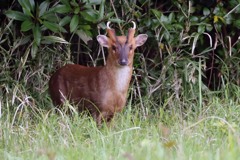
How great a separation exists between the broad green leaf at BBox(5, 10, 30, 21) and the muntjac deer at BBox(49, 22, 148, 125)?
0.72m

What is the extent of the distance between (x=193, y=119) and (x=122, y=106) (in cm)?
83

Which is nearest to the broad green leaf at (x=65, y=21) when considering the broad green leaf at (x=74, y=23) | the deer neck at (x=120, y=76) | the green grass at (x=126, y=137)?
the broad green leaf at (x=74, y=23)

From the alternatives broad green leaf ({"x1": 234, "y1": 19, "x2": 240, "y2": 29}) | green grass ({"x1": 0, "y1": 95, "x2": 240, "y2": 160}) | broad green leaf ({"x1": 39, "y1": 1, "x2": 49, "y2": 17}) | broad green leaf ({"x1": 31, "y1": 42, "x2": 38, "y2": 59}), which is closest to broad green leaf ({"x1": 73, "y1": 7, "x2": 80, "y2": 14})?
broad green leaf ({"x1": 39, "y1": 1, "x2": 49, "y2": 17})

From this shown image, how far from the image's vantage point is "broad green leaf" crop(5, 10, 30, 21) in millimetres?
7988

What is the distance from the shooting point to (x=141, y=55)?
911cm

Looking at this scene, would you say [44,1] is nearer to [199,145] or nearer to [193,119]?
[193,119]

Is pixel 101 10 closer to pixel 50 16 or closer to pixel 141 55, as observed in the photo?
pixel 50 16

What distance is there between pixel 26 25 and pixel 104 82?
952 millimetres

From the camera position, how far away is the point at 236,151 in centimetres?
494

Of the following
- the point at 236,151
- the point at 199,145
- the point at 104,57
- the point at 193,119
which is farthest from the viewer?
the point at 104,57

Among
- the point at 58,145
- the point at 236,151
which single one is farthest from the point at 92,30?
the point at 236,151

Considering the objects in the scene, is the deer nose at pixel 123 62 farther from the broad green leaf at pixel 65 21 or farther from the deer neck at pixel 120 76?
the broad green leaf at pixel 65 21

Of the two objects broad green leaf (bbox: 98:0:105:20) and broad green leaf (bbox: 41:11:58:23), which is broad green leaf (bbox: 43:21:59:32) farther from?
broad green leaf (bbox: 98:0:105:20)

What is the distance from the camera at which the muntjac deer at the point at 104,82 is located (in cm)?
794
